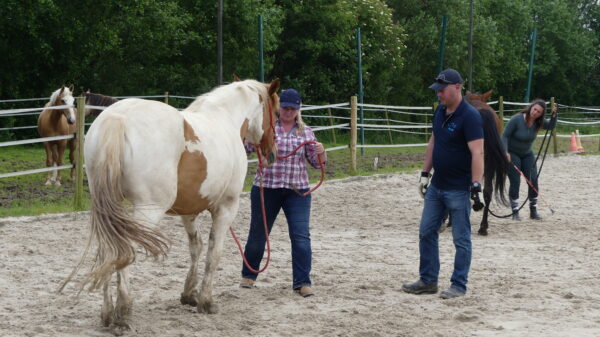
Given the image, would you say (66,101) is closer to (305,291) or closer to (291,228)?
(291,228)

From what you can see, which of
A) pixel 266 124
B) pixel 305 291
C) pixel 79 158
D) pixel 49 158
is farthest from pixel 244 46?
pixel 305 291

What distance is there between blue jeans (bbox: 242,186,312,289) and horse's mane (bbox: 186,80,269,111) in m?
0.71

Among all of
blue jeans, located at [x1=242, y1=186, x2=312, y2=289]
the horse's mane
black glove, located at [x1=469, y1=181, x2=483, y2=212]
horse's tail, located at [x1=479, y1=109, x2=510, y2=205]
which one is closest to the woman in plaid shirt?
blue jeans, located at [x1=242, y1=186, x2=312, y2=289]

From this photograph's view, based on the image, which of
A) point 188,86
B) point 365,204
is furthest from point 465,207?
point 188,86

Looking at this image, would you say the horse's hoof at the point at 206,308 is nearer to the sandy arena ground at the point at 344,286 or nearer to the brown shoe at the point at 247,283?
the sandy arena ground at the point at 344,286

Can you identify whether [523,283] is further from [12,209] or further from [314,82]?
[314,82]

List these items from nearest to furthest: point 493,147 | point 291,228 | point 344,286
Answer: point 291,228 → point 344,286 → point 493,147

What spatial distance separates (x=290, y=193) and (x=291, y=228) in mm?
248

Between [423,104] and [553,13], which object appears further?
[553,13]

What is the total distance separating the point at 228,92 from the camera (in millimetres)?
5574

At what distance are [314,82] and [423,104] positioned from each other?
8.54 m

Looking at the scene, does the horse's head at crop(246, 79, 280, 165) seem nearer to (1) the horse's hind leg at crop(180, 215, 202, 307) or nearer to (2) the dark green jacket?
(1) the horse's hind leg at crop(180, 215, 202, 307)

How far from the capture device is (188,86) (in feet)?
77.0

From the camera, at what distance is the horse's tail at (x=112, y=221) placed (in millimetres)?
4234
